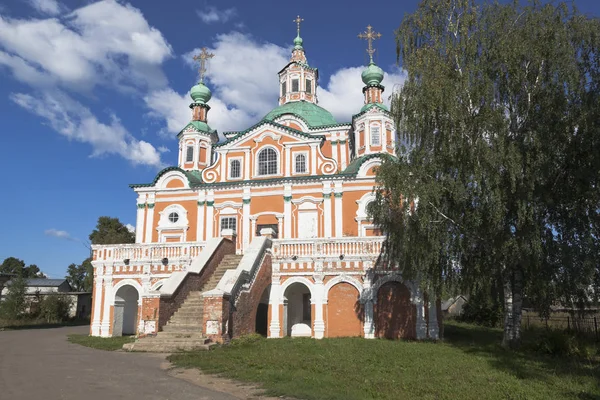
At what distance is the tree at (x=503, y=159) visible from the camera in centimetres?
1394

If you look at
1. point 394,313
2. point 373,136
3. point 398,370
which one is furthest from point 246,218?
point 398,370

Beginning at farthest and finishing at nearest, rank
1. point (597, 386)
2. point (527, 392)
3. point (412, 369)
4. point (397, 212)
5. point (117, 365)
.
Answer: point (397, 212), point (117, 365), point (412, 369), point (597, 386), point (527, 392)

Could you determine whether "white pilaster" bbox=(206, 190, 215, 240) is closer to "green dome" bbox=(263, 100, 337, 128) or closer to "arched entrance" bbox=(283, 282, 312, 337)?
"green dome" bbox=(263, 100, 337, 128)

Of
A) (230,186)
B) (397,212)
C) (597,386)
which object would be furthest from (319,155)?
(597,386)

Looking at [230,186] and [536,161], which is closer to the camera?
[536,161]

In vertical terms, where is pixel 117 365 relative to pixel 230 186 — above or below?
below

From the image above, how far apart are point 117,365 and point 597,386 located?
10507 millimetres

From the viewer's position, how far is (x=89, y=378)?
10.3m

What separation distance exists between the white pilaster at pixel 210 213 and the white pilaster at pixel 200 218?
285mm

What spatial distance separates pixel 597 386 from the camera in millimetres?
9312

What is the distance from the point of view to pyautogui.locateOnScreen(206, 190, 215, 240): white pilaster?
28.0 m

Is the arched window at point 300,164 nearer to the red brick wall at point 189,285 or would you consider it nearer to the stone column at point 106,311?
the red brick wall at point 189,285

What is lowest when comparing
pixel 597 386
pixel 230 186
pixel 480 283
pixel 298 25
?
pixel 597 386

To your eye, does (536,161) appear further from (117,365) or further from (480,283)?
(117,365)
